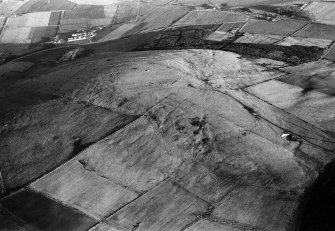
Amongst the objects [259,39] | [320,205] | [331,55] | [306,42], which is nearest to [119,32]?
[259,39]

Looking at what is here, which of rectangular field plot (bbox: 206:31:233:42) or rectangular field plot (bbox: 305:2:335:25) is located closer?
rectangular field plot (bbox: 206:31:233:42)

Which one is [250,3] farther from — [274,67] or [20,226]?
[20,226]

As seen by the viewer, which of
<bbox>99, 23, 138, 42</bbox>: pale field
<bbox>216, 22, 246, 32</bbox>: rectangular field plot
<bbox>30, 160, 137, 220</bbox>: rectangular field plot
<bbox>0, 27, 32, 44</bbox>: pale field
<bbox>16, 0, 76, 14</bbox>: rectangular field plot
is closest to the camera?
<bbox>30, 160, 137, 220</bbox>: rectangular field plot

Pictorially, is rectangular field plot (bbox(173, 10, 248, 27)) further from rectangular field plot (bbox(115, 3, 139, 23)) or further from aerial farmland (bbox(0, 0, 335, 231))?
rectangular field plot (bbox(115, 3, 139, 23))

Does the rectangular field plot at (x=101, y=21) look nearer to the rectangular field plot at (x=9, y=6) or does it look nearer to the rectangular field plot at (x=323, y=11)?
the rectangular field plot at (x=9, y=6)

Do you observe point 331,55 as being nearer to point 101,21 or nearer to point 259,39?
point 259,39

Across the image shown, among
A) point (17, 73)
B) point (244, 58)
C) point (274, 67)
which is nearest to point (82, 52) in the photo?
point (17, 73)

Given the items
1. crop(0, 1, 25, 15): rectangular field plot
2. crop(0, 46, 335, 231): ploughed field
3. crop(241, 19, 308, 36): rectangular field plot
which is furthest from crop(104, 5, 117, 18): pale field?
crop(0, 46, 335, 231): ploughed field

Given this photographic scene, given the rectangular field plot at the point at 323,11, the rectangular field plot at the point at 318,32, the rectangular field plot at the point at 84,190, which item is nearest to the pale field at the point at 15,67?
the rectangular field plot at the point at 84,190
